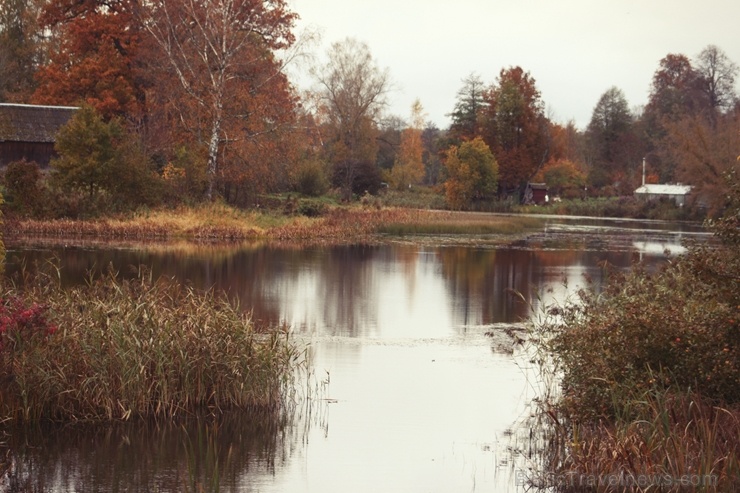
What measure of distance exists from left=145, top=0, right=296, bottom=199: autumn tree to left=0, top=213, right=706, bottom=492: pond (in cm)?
1463

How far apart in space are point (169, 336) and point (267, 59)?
1424 inches

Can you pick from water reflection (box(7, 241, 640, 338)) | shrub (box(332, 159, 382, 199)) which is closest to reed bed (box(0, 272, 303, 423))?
water reflection (box(7, 241, 640, 338))

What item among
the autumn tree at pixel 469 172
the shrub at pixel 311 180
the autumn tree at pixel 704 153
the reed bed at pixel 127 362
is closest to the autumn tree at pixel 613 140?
the autumn tree at pixel 469 172

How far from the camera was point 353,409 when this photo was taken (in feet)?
40.6

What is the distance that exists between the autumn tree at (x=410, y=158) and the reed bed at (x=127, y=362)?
73.6 meters

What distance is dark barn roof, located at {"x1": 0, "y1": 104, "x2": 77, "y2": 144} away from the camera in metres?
45.3

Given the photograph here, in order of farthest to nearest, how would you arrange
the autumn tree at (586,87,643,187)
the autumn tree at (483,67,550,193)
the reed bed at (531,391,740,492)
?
1. the autumn tree at (586,87,643,187)
2. the autumn tree at (483,67,550,193)
3. the reed bed at (531,391,740,492)

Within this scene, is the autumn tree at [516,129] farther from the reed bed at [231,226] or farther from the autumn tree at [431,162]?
the reed bed at [231,226]

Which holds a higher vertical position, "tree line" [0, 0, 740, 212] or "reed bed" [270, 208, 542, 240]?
"tree line" [0, 0, 740, 212]

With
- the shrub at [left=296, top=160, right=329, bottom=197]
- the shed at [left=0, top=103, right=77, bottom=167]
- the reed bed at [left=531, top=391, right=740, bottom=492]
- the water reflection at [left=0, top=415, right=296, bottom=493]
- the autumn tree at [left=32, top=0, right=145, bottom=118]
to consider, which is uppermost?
the autumn tree at [left=32, top=0, right=145, bottom=118]

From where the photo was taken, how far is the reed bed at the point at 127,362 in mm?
10859

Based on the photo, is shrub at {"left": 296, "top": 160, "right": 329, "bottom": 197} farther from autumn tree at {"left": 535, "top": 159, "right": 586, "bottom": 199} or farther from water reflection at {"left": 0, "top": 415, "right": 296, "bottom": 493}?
water reflection at {"left": 0, "top": 415, "right": 296, "bottom": 493}

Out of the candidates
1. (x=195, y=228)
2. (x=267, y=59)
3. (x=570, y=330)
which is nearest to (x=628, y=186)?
(x=267, y=59)

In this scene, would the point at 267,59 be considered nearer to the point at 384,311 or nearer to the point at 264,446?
the point at 384,311
